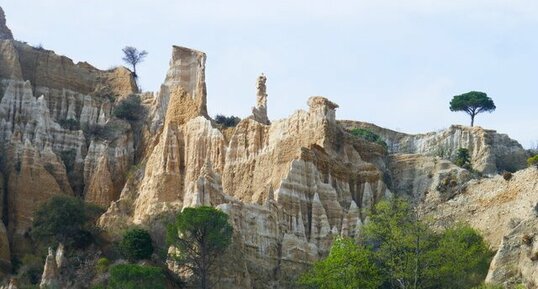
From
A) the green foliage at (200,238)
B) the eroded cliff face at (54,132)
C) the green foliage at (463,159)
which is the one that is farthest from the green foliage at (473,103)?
the green foliage at (200,238)

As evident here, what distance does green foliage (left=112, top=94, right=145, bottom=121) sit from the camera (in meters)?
79.2

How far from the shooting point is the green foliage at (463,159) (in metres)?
73.8

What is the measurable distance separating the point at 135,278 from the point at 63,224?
10921 mm

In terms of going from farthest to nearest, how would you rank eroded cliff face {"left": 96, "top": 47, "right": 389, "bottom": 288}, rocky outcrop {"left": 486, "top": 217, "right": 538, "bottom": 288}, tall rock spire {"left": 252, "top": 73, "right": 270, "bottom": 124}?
tall rock spire {"left": 252, "top": 73, "right": 270, "bottom": 124}, eroded cliff face {"left": 96, "top": 47, "right": 389, "bottom": 288}, rocky outcrop {"left": 486, "top": 217, "right": 538, "bottom": 288}

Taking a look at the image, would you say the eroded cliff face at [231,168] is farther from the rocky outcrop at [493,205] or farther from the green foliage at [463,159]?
the green foliage at [463,159]

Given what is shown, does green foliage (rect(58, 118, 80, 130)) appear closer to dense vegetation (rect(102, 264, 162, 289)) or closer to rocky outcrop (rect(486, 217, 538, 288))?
dense vegetation (rect(102, 264, 162, 289))

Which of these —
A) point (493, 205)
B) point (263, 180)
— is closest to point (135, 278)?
point (263, 180)

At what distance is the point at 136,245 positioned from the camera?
58.0 meters

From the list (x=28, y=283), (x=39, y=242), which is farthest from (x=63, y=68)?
(x=28, y=283)

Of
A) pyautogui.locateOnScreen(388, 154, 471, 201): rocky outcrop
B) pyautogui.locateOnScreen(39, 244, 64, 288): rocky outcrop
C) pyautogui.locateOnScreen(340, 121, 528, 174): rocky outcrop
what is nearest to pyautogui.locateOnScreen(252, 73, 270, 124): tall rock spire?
pyautogui.locateOnScreen(388, 154, 471, 201): rocky outcrop

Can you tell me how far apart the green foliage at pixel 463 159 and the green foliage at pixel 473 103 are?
13.9 meters

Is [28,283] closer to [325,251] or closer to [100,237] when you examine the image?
[100,237]

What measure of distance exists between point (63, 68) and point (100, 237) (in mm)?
22327

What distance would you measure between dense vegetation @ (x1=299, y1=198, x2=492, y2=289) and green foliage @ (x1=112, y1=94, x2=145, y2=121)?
25.5m
